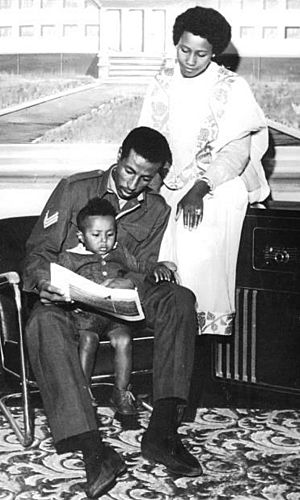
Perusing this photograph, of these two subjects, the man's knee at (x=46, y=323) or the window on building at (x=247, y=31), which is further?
the window on building at (x=247, y=31)

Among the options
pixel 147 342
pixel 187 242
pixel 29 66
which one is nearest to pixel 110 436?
pixel 147 342

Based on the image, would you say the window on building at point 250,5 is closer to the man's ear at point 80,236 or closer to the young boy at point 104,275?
the young boy at point 104,275

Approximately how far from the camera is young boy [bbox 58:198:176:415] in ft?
9.57

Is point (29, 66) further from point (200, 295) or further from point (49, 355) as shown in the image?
point (49, 355)

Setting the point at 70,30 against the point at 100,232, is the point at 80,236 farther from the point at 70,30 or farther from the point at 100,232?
the point at 70,30

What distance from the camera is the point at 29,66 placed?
377 centimetres

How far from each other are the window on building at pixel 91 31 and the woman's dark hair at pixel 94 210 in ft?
3.60

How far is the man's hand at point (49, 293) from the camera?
2.75m

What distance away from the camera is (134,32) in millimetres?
3754

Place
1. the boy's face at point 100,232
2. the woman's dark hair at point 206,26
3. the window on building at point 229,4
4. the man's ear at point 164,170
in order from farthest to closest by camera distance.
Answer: the window on building at point 229,4
the man's ear at point 164,170
the woman's dark hair at point 206,26
the boy's face at point 100,232

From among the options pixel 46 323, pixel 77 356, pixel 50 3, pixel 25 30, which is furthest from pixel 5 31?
pixel 77 356

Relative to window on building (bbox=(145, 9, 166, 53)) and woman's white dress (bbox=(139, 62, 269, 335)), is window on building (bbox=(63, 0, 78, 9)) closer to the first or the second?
window on building (bbox=(145, 9, 166, 53))

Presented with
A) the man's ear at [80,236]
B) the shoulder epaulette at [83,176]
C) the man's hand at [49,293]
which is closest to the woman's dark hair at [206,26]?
the shoulder epaulette at [83,176]

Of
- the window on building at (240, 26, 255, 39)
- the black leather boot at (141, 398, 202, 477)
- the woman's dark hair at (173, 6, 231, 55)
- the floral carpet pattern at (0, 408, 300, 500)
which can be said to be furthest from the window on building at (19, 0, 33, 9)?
the black leather boot at (141, 398, 202, 477)
